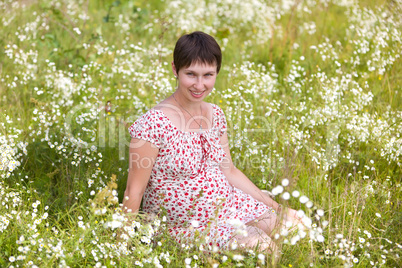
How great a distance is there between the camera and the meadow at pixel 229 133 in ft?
9.20

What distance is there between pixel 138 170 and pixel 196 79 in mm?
732

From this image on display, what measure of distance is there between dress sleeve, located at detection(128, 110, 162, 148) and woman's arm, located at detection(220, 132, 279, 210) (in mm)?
705

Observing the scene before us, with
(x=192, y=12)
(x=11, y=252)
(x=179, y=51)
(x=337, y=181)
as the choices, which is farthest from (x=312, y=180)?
(x=192, y=12)

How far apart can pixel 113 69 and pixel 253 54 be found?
2.04 meters

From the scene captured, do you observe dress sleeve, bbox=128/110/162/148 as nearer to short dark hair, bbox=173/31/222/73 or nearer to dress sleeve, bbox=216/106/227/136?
short dark hair, bbox=173/31/222/73

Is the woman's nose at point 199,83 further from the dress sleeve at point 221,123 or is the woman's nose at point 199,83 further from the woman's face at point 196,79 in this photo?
the dress sleeve at point 221,123

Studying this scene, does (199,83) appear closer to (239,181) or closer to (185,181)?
(185,181)

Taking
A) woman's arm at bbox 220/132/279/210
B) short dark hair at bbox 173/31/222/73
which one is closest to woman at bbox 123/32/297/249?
short dark hair at bbox 173/31/222/73

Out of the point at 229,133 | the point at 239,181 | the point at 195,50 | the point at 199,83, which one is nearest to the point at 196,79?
the point at 199,83

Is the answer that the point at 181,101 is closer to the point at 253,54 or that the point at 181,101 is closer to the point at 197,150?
the point at 197,150

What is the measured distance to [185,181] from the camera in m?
3.25

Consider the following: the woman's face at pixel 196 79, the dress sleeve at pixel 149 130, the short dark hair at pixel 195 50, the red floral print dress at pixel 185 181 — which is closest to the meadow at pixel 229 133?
the red floral print dress at pixel 185 181

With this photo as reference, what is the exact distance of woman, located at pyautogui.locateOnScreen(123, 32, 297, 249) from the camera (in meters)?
3.07

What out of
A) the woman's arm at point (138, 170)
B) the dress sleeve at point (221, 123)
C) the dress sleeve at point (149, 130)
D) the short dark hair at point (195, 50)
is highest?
the short dark hair at point (195, 50)
